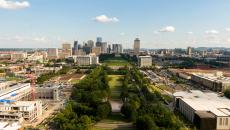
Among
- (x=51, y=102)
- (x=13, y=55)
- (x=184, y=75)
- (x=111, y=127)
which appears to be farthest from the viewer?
(x=13, y=55)

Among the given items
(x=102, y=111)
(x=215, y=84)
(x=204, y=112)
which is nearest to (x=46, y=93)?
(x=102, y=111)

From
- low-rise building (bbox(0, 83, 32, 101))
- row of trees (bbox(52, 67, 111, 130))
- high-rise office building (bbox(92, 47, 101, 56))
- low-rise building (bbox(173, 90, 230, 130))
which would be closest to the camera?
row of trees (bbox(52, 67, 111, 130))

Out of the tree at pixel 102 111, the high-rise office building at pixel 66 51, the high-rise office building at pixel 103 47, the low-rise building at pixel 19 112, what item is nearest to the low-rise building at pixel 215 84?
the tree at pixel 102 111

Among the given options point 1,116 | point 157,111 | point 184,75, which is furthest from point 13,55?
point 157,111

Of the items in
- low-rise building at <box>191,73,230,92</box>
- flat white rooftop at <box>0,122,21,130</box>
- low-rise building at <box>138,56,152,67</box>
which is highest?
low-rise building at <box>138,56,152,67</box>

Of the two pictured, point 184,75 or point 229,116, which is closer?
point 229,116

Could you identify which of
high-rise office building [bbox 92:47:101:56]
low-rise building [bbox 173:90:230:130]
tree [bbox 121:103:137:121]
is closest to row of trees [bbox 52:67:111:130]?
tree [bbox 121:103:137:121]

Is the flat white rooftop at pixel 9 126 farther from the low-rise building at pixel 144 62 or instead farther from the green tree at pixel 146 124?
the low-rise building at pixel 144 62

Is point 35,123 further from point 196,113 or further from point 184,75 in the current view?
point 184,75

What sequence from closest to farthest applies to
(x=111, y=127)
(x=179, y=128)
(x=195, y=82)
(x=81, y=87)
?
(x=179, y=128) → (x=111, y=127) → (x=81, y=87) → (x=195, y=82)

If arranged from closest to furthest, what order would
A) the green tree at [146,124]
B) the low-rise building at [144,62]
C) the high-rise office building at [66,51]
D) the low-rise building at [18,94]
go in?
the green tree at [146,124] → the low-rise building at [18,94] → the low-rise building at [144,62] → the high-rise office building at [66,51]

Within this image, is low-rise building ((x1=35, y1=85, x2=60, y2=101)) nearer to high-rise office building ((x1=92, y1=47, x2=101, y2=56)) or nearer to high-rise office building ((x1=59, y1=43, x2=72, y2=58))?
high-rise office building ((x1=59, y1=43, x2=72, y2=58))
